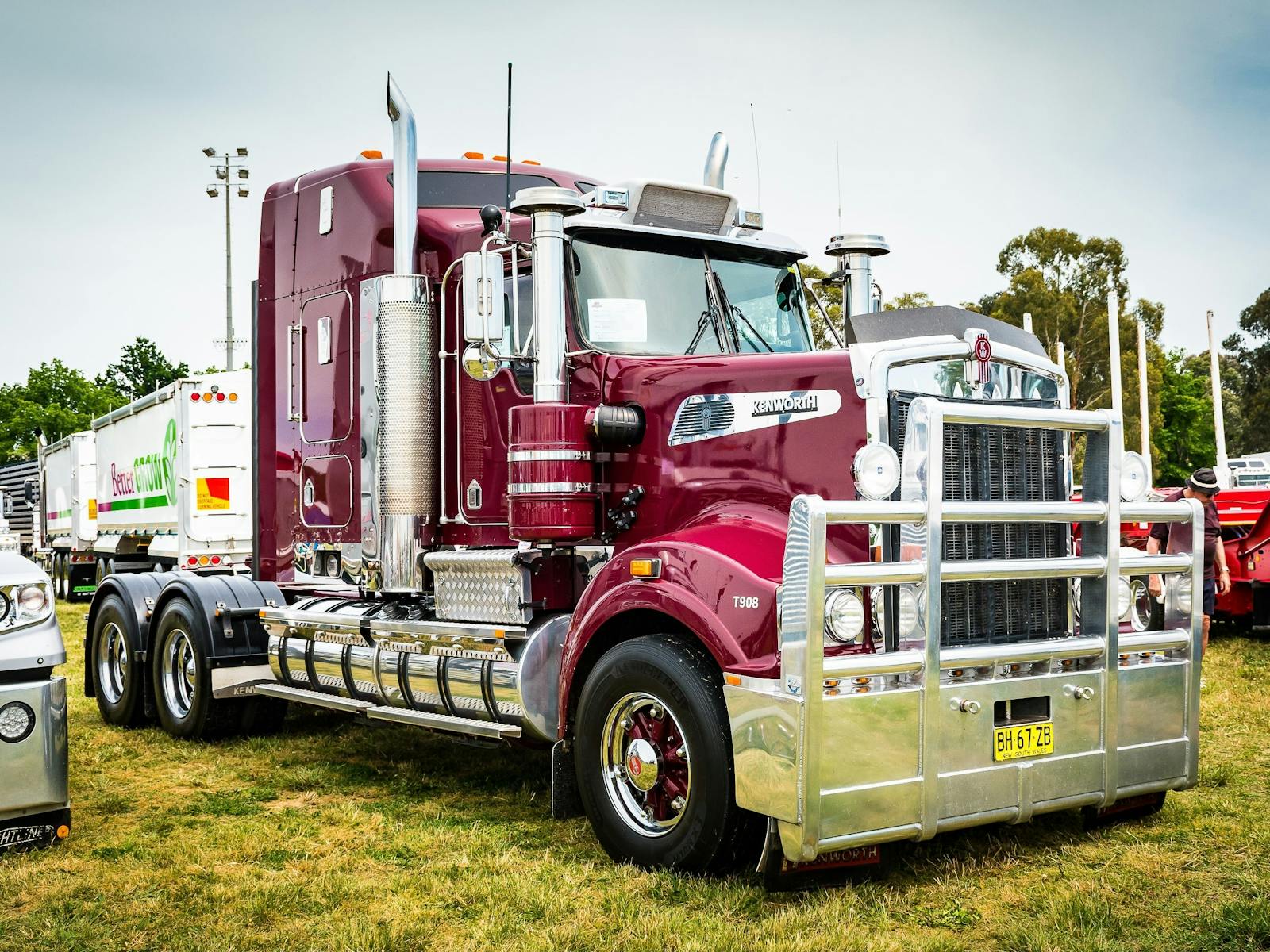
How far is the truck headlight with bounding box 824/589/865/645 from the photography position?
199 inches

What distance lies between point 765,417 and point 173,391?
1233cm

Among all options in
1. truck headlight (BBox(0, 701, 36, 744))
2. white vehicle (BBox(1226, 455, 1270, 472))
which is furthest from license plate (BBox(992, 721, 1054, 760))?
white vehicle (BBox(1226, 455, 1270, 472))

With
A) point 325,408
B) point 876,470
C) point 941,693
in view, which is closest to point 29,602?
point 325,408

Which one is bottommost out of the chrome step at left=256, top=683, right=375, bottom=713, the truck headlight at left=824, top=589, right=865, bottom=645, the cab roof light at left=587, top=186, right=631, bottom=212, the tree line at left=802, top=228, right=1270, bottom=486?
the chrome step at left=256, top=683, right=375, bottom=713

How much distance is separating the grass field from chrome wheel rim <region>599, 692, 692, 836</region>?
27 centimetres

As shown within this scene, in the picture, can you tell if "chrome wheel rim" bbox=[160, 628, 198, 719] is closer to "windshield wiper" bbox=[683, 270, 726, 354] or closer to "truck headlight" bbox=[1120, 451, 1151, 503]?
"windshield wiper" bbox=[683, 270, 726, 354]

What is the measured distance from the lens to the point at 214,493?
1611cm

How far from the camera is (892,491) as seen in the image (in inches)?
214

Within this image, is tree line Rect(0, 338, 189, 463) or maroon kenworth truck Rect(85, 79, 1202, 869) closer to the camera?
maroon kenworth truck Rect(85, 79, 1202, 869)

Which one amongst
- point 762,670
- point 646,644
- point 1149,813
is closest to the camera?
point 762,670

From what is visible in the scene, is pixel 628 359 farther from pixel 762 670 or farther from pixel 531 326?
pixel 762 670

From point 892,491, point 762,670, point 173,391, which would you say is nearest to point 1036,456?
point 892,491

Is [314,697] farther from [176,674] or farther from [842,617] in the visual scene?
[842,617]

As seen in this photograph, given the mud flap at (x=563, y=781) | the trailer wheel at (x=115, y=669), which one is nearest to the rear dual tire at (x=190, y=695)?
the trailer wheel at (x=115, y=669)
